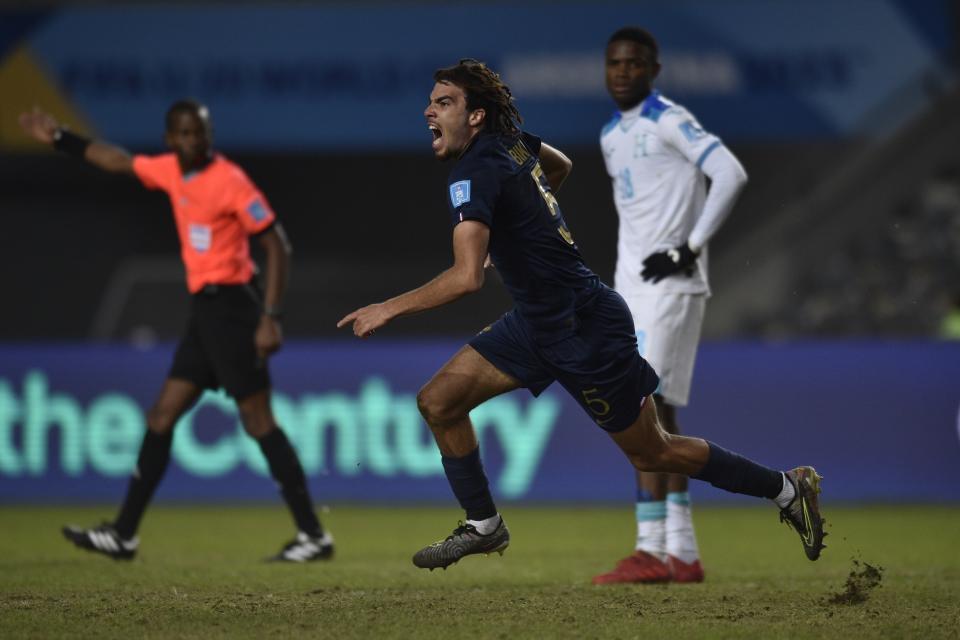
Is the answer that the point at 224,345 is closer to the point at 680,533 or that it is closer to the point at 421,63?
the point at 680,533

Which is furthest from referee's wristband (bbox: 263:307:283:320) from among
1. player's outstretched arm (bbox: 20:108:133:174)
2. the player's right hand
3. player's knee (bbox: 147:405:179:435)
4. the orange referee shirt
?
the player's right hand

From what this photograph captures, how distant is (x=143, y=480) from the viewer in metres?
8.45

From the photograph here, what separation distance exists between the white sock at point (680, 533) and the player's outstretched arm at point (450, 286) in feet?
7.62

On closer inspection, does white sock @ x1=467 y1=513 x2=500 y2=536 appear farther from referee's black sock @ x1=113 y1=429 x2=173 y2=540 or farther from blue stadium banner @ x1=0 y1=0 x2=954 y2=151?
blue stadium banner @ x1=0 y1=0 x2=954 y2=151

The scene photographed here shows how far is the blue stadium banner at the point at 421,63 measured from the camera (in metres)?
18.5

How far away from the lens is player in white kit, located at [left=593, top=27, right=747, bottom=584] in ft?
24.5

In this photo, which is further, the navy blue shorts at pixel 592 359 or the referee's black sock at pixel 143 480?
the referee's black sock at pixel 143 480

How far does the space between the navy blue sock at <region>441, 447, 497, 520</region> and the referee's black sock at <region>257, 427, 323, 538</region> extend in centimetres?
208

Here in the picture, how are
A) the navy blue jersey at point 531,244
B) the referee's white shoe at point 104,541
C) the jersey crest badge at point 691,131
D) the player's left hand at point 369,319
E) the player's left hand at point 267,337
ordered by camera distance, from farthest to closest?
the player's left hand at point 267,337
the referee's white shoe at point 104,541
the jersey crest badge at point 691,131
the navy blue jersey at point 531,244
the player's left hand at point 369,319

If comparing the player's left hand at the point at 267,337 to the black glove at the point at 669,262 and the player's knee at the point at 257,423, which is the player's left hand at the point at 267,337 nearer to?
the player's knee at the point at 257,423

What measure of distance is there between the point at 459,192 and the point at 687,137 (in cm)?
199

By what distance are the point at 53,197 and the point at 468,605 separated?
16.6 m

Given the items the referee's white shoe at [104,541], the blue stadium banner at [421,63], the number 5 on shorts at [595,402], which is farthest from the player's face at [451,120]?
the blue stadium banner at [421,63]

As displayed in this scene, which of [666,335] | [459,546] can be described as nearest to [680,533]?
[666,335]
